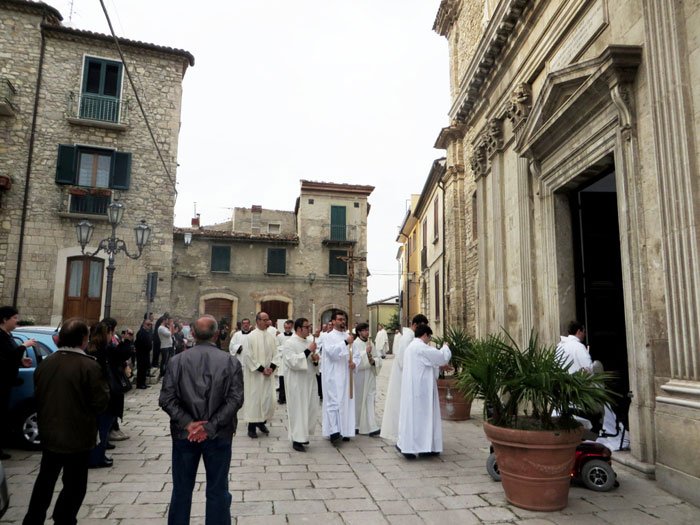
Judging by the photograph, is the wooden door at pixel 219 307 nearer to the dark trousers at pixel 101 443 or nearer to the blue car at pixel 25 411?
the blue car at pixel 25 411

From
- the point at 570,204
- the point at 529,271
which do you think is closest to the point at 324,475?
the point at 529,271

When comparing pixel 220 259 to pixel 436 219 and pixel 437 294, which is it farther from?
pixel 437 294

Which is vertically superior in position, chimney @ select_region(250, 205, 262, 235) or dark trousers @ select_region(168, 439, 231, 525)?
chimney @ select_region(250, 205, 262, 235)

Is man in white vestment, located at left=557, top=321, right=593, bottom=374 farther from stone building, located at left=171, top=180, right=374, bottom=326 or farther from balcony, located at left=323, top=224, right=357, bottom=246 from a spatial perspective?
balcony, located at left=323, top=224, right=357, bottom=246

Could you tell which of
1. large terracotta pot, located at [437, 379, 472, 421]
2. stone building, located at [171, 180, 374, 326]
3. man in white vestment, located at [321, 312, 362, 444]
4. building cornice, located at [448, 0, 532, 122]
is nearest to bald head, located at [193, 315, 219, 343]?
man in white vestment, located at [321, 312, 362, 444]

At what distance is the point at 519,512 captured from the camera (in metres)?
4.33

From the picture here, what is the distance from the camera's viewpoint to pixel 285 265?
2842 cm

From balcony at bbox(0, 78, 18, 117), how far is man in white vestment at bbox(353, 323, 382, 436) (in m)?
15.8

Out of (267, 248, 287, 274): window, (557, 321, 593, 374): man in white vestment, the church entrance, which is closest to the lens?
(557, 321, 593, 374): man in white vestment

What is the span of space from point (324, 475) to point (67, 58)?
1895 centimetres

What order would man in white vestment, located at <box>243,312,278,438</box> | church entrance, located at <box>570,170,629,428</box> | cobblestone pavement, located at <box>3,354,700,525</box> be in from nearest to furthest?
1. cobblestone pavement, located at <box>3,354,700,525</box>
2. man in white vestment, located at <box>243,312,278,438</box>
3. church entrance, located at <box>570,170,629,428</box>

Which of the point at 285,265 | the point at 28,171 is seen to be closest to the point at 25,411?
the point at 28,171

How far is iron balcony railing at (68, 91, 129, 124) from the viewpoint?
18.2 m

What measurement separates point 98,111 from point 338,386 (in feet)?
52.8
